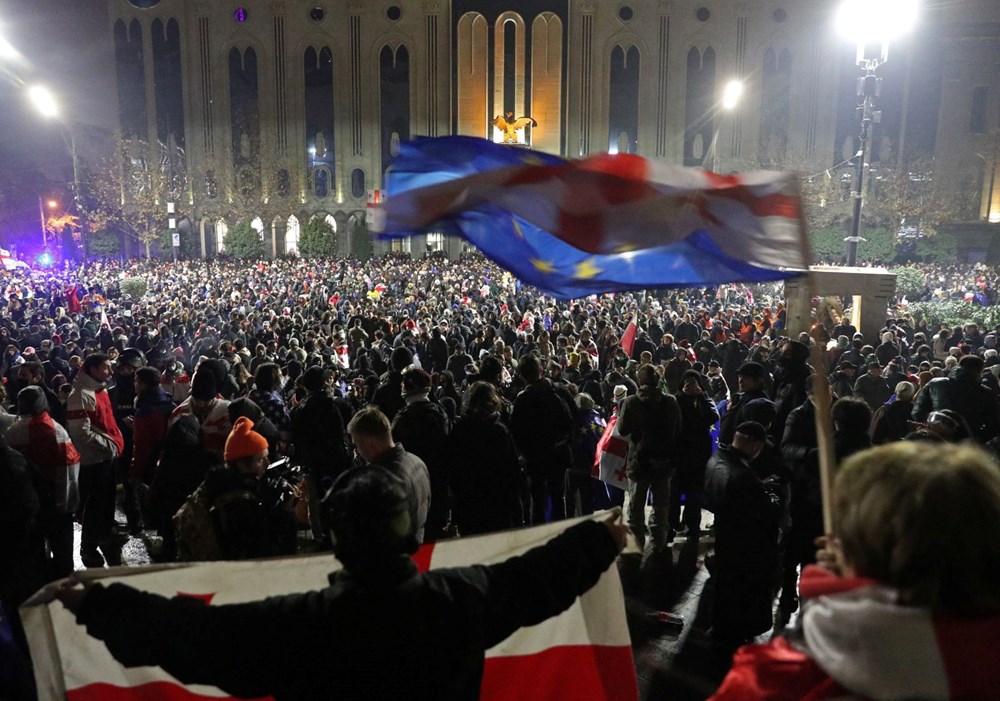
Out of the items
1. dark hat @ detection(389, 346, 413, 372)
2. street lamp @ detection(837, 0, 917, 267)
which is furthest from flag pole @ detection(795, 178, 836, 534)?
street lamp @ detection(837, 0, 917, 267)

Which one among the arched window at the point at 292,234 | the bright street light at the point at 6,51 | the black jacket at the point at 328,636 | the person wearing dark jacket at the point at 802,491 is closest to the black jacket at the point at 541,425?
the person wearing dark jacket at the point at 802,491

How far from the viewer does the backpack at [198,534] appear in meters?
3.26

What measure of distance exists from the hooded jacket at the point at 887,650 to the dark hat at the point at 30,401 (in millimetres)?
4972

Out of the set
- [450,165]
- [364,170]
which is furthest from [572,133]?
[450,165]

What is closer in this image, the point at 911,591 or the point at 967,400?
the point at 911,591

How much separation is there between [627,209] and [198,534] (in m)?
2.20

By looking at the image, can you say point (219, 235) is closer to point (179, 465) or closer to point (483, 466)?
point (179, 465)

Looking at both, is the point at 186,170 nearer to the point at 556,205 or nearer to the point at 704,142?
the point at 704,142

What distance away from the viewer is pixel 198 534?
3.27m

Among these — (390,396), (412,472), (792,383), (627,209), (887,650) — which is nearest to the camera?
(887,650)

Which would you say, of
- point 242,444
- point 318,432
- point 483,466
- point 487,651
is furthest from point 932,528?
point 318,432

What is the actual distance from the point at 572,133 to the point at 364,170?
13.6 m

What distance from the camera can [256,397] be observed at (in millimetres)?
6352

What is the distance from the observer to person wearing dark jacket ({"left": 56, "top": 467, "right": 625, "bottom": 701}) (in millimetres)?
1717
